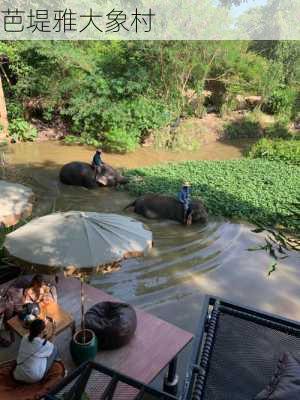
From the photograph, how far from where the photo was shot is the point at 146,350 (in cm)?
532

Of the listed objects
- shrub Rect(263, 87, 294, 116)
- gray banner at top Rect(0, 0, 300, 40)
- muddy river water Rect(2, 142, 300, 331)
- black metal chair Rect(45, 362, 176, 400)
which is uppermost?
gray banner at top Rect(0, 0, 300, 40)

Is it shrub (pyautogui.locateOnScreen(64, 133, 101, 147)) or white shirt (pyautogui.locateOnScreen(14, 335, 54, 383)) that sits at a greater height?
white shirt (pyautogui.locateOnScreen(14, 335, 54, 383))

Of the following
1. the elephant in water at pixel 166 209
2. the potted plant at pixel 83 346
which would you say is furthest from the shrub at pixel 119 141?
the potted plant at pixel 83 346

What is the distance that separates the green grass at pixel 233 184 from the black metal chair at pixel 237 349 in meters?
6.89

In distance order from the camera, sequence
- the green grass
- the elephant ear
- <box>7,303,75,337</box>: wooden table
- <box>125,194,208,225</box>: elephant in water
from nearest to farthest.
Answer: <box>7,303,75,337</box>: wooden table
<box>125,194,208,225</box>: elephant in water
the green grass
the elephant ear

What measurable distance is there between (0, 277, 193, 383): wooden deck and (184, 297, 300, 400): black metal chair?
4.24ft

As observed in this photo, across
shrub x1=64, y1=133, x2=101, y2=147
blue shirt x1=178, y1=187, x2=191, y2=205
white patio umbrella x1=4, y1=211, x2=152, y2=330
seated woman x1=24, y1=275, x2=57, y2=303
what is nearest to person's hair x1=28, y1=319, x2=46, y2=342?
white patio umbrella x1=4, y1=211, x2=152, y2=330

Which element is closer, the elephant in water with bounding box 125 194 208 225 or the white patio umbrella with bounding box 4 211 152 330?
the white patio umbrella with bounding box 4 211 152 330

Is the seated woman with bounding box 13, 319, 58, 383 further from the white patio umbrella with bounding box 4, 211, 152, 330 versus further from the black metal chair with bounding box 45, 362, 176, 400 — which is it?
the black metal chair with bounding box 45, 362, 176, 400

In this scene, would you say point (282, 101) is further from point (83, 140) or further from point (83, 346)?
point (83, 346)

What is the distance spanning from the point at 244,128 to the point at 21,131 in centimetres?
1209

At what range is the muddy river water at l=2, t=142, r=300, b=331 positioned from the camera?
7594mm

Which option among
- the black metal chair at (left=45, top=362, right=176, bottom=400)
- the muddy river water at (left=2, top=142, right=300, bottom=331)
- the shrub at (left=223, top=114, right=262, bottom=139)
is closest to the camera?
the black metal chair at (left=45, top=362, right=176, bottom=400)

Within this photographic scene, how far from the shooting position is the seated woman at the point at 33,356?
4.38 m
